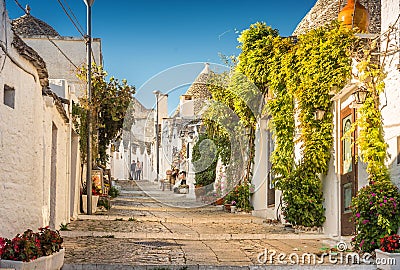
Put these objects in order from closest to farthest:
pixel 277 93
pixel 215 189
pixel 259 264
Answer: pixel 259 264
pixel 277 93
pixel 215 189

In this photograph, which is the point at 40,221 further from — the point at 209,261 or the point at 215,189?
the point at 215,189

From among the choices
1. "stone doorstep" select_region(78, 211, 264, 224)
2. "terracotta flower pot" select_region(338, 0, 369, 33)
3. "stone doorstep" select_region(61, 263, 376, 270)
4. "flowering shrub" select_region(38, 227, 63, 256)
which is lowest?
"stone doorstep" select_region(78, 211, 264, 224)

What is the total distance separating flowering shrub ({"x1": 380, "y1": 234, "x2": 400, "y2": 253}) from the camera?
305 inches

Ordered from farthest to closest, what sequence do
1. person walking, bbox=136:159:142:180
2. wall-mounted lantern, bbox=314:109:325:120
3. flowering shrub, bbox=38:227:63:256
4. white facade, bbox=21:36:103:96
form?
person walking, bbox=136:159:142:180
white facade, bbox=21:36:103:96
wall-mounted lantern, bbox=314:109:325:120
flowering shrub, bbox=38:227:63:256

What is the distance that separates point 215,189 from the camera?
23.1 metres

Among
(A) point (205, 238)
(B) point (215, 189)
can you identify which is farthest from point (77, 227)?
(B) point (215, 189)

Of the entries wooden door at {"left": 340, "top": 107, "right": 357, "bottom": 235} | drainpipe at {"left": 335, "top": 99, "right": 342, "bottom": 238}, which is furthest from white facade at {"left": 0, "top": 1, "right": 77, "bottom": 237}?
drainpipe at {"left": 335, "top": 99, "right": 342, "bottom": 238}

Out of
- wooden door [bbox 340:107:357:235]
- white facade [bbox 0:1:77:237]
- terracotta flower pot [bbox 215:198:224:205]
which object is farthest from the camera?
terracotta flower pot [bbox 215:198:224:205]

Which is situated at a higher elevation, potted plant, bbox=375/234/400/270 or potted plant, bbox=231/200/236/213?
potted plant, bbox=375/234/400/270

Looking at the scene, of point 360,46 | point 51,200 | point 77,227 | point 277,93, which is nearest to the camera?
point 360,46

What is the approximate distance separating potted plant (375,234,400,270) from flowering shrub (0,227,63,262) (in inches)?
155

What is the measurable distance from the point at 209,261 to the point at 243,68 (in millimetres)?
8658

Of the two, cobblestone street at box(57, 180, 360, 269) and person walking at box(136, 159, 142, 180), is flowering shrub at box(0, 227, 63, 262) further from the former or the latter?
person walking at box(136, 159, 142, 180)

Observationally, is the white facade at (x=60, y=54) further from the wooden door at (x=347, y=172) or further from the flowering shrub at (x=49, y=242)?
the flowering shrub at (x=49, y=242)
